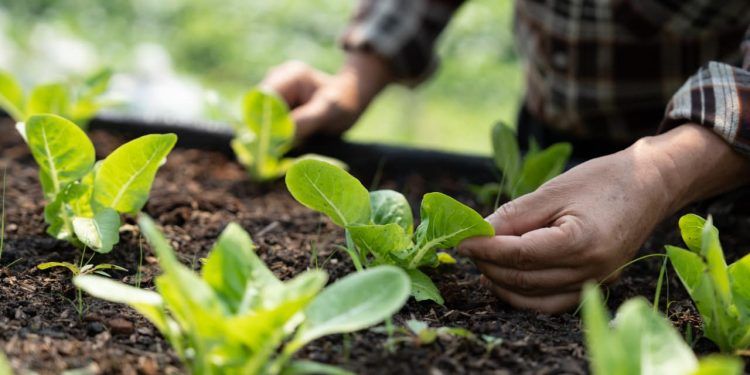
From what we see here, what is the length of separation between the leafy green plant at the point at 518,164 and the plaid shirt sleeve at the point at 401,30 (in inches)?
21.2

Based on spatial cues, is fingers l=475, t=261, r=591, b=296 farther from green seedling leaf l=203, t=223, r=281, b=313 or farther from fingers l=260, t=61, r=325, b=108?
fingers l=260, t=61, r=325, b=108

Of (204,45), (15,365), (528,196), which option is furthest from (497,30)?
(15,365)

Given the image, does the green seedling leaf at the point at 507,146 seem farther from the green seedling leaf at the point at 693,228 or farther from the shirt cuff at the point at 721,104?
the green seedling leaf at the point at 693,228

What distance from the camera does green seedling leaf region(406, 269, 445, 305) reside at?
106cm

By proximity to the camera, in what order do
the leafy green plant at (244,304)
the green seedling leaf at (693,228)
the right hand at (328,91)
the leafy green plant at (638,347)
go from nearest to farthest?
the leafy green plant at (638,347) < the leafy green plant at (244,304) < the green seedling leaf at (693,228) < the right hand at (328,91)

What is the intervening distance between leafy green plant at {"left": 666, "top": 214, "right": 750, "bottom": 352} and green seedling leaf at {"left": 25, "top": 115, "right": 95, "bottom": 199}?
800mm

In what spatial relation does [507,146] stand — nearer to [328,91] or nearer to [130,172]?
[328,91]

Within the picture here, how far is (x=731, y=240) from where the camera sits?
1461 mm

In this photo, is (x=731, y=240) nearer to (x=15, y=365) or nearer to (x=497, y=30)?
(x=15, y=365)

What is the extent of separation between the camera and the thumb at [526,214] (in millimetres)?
1054

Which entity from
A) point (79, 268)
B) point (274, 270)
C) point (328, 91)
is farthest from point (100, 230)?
point (328, 91)

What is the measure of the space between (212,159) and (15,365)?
1.10 m

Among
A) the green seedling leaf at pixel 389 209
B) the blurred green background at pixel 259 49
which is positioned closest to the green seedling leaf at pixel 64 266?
the green seedling leaf at pixel 389 209

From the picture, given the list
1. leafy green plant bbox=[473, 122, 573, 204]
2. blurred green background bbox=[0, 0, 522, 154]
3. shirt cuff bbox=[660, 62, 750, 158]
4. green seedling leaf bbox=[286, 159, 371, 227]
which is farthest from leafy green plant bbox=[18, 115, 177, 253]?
blurred green background bbox=[0, 0, 522, 154]
